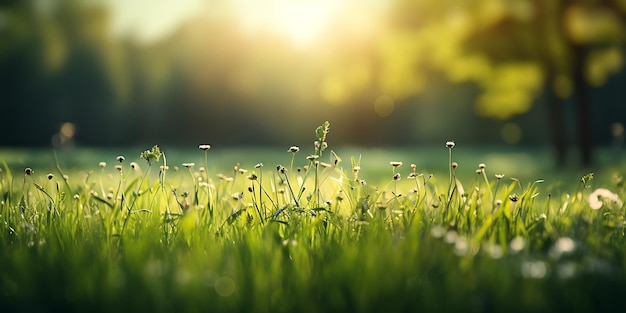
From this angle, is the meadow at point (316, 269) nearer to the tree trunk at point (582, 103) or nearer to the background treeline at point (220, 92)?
the tree trunk at point (582, 103)

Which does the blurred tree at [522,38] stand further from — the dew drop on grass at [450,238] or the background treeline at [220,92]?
the dew drop on grass at [450,238]

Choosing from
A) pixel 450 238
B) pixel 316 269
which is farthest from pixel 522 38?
pixel 316 269

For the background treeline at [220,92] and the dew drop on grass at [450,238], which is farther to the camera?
the background treeline at [220,92]

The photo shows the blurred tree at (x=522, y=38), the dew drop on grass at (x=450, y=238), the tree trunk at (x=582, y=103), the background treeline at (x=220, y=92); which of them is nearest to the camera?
the dew drop on grass at (x=450, y=238)

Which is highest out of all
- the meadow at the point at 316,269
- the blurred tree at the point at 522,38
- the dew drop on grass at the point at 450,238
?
the blurred tree at the point at 522,38

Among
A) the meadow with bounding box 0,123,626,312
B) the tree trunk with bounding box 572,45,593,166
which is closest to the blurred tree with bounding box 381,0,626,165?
the tree trunk with bounding box 572,45,593,166

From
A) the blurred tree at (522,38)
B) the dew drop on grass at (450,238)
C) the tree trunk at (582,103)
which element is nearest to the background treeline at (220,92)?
the blurred tree at (522,38)

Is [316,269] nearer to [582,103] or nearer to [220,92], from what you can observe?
[582,103]

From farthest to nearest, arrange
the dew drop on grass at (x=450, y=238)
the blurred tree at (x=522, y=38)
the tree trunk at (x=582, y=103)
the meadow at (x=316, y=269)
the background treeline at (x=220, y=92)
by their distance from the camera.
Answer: the background treeline at (x=220, y=92)
the tree trunk at (x=582, y=103)
the blurred tree at (x=522, y=38)
the dew drop on grass at (x=450, y=238)
the meadow at (x=316, y=269)

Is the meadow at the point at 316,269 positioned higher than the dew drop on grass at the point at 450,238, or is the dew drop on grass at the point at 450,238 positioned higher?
the dew drop on grass at the point at 450,238

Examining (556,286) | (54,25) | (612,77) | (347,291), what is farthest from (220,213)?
(612,77)
